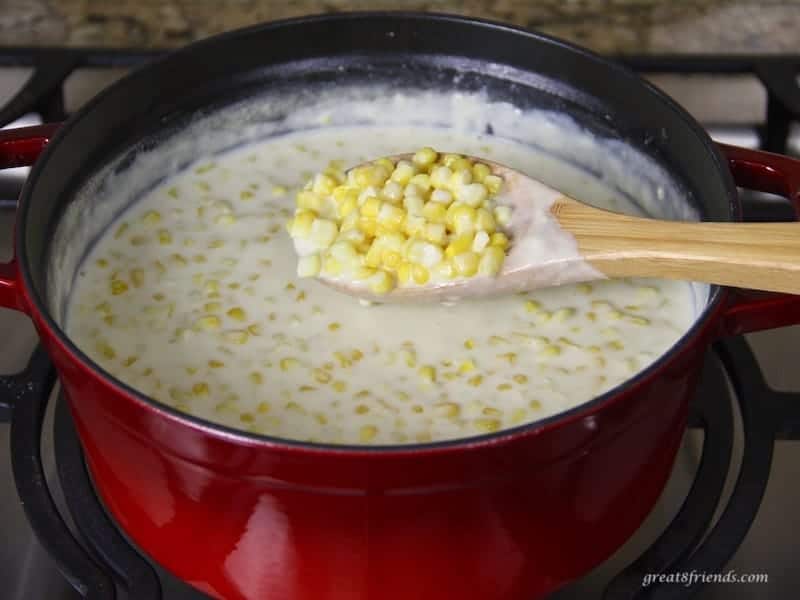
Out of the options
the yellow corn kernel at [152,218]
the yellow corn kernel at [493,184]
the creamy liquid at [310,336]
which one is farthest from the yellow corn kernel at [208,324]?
the yellow corn kernel at [493,184]

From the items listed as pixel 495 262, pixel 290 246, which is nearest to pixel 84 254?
pixel 290 246

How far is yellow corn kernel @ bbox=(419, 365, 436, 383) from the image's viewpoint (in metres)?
1.09

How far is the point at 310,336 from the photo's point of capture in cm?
115

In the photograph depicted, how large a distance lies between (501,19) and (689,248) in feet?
3.22

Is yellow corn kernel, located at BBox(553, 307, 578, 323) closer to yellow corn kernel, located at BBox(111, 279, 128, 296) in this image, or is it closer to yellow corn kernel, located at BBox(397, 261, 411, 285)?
yellow corn kernel, located at BBox(397, 261, 411, 285)

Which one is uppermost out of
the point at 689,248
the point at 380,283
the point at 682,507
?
the point at 689,248

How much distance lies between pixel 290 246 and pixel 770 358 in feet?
1.81

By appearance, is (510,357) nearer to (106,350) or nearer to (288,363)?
(288,363)

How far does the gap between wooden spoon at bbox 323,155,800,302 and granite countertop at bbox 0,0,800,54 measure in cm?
78

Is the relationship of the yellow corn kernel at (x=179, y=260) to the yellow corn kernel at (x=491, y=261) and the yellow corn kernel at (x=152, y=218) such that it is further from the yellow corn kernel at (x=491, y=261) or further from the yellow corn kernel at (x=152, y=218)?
the yellow corn kernel at (x=491, y=261)

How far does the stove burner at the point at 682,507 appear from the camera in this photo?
979 mm

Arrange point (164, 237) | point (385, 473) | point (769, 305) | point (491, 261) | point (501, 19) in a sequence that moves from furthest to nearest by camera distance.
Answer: point (501, 19), point (164, 237), point (491, 261), point (769, 305), point (385, 473)

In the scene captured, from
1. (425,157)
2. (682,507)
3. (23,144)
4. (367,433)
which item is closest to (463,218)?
(425,157)

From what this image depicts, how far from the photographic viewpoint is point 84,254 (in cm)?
126
